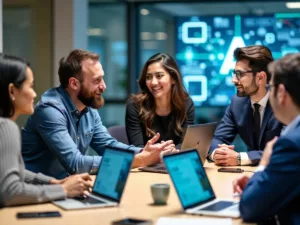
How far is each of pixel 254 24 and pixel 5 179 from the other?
5155 millimetres

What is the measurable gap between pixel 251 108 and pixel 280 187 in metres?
1.92

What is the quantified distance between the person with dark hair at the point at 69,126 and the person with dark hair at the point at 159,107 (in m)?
0.60

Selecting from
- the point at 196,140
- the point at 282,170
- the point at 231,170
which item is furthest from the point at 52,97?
the point at 282,170

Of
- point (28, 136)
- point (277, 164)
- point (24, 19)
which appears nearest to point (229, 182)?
point (277, 164)

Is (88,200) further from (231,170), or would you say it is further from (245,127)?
(245,127)

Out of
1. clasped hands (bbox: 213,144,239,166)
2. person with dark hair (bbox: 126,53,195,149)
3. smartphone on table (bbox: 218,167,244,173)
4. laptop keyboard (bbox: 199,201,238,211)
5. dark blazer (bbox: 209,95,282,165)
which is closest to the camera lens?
laptop keyboard (bbox: 199,201,238,211)

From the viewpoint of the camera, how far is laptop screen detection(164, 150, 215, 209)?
7.54 feet

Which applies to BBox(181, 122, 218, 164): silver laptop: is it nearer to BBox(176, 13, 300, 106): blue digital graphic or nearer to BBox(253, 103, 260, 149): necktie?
BBox(253, 103, 260, 149): necktie

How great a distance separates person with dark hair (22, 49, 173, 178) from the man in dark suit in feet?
3.95

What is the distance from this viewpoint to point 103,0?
693 cm

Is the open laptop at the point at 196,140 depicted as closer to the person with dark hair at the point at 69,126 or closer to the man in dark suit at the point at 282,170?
the person with dark hair at the point at 69,126

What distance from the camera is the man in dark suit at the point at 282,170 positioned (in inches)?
82.1

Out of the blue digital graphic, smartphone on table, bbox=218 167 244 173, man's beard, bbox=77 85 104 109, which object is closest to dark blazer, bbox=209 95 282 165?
smartphone on table, bbox=218 167 244 173

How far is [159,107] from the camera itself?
14.3 feet
